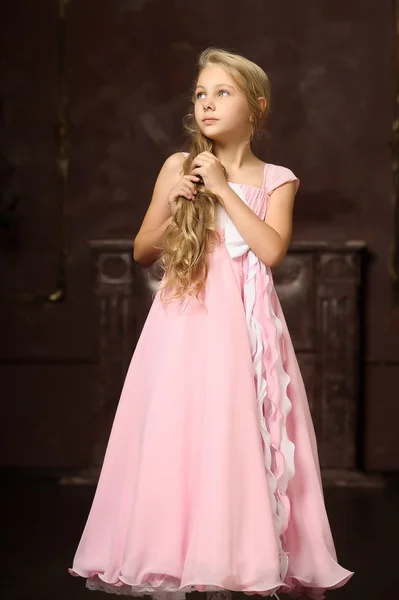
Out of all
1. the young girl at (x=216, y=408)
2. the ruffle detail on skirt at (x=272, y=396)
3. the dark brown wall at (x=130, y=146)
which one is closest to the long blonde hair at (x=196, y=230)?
the young girl at (x=216, y=408)

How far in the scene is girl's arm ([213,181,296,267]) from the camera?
90.9 inches

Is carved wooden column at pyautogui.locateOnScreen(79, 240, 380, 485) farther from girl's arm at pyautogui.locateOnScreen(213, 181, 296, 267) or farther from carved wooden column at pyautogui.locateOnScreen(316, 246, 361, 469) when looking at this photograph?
girl's arm at pyautogui.locateOnScreen(213, 181, 296, 267)

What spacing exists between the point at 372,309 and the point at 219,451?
286cm

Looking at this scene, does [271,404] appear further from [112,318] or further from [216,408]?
[112,318]

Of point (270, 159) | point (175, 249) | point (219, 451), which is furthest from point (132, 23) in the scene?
point (219, 451)

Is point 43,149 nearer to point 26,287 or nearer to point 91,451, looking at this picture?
point 26,287

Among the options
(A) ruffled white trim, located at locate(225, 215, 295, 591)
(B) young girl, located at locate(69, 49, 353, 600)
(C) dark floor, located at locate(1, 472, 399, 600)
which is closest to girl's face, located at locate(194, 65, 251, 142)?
(B) young girl, located at locate(69, 49, 353, 600)

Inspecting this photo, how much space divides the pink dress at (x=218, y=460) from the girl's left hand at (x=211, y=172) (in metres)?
0.10

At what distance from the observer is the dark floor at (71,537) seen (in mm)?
2922

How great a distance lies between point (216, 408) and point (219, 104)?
72 cm

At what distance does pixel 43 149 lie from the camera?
16.4 ft

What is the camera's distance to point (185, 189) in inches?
92.0

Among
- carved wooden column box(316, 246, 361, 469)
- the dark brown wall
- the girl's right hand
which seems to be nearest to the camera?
the girl's right hand

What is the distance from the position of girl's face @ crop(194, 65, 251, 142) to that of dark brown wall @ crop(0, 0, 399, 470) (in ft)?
8.19
